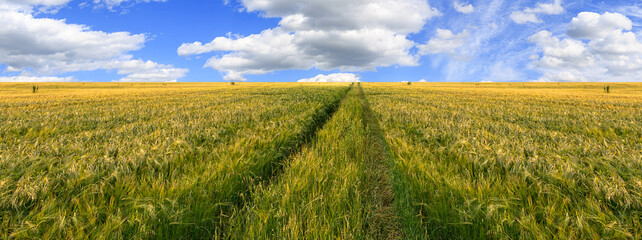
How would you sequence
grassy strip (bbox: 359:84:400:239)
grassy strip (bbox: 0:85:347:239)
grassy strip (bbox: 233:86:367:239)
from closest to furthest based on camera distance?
grassy strip (bbox: 0:85:347:239) → grassy strip (bbox: 233:86:367:239) → grassy strip (bbox: 359:84:400:239)

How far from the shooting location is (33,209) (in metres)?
2.57

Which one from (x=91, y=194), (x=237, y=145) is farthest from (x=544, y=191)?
(x=91, y=194)

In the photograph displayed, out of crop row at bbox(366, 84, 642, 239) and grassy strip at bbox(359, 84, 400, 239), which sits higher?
crop row at bbox(366, 84, 642, 239)

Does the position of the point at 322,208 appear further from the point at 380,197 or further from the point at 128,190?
the point at 128,190

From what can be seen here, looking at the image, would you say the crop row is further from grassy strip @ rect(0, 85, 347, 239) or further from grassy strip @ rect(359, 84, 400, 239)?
grassy strip @ rect(0, 85, 347, 239)

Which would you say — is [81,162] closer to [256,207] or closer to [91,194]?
[91,194]

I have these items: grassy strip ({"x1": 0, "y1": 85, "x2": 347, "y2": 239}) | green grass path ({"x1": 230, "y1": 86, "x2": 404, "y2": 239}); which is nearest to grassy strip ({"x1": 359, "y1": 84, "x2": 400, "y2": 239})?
green grass path ({"x1": 230, "y1": 86, "x2": 404, "y2": 239})

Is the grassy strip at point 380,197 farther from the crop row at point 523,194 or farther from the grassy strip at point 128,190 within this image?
the grassy strip at point 128,190

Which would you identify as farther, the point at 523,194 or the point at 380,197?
the point at 380,197

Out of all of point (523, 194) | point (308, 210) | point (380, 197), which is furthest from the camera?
point (380, 197)

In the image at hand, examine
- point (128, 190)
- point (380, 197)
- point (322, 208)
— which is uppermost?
point (128, 190)

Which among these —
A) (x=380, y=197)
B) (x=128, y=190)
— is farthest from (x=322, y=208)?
(x=128, y=190)

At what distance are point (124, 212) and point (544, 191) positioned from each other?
15.4ft

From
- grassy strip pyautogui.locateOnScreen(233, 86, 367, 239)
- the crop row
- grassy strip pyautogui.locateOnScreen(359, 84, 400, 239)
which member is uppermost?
the crop row
